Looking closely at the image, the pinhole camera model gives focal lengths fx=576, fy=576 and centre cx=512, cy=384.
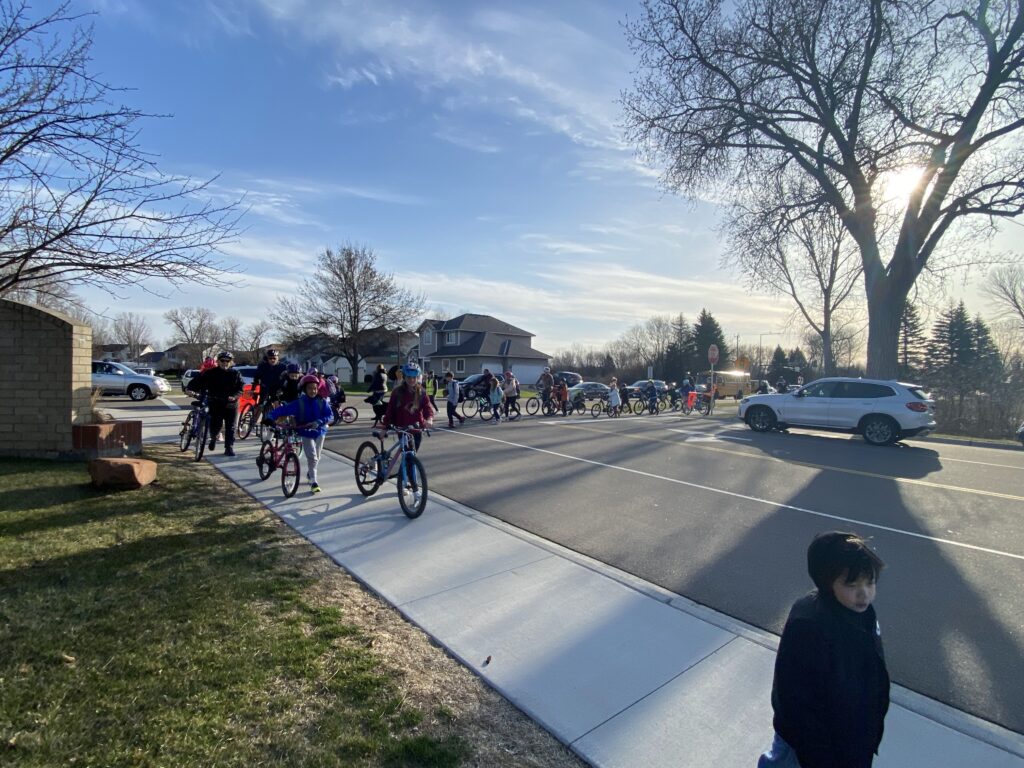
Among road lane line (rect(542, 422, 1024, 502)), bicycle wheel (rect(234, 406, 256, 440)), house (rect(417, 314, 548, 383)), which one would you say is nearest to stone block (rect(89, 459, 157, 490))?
bicycle wheel (rect(234, 406, 256, 440))

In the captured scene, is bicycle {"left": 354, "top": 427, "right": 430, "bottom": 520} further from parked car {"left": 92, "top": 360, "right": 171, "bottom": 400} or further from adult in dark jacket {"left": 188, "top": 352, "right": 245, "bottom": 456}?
parked car {"left": 92, "top": 360, "right": 171, "bottom": 400}

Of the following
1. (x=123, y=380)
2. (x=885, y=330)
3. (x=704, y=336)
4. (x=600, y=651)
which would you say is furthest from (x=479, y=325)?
(x=600, y=651)

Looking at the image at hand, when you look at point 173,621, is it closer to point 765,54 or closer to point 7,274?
point 7,274

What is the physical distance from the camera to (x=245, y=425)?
1335 centimetres

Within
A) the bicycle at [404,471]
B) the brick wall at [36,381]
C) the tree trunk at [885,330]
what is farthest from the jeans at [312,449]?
the tree trunk at [885,330]

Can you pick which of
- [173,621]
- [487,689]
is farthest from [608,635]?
[173,621]

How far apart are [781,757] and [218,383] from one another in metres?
9.85

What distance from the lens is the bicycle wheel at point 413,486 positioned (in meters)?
6.66

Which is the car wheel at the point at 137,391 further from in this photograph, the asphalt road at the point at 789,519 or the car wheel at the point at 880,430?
the car wheel at the point at 880,430

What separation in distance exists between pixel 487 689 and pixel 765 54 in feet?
72.4

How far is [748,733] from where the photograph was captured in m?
2.91

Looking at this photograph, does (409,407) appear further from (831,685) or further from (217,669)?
(831,685)

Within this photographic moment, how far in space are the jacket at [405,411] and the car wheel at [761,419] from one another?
A: 13.4 m

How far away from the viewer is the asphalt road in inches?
159
